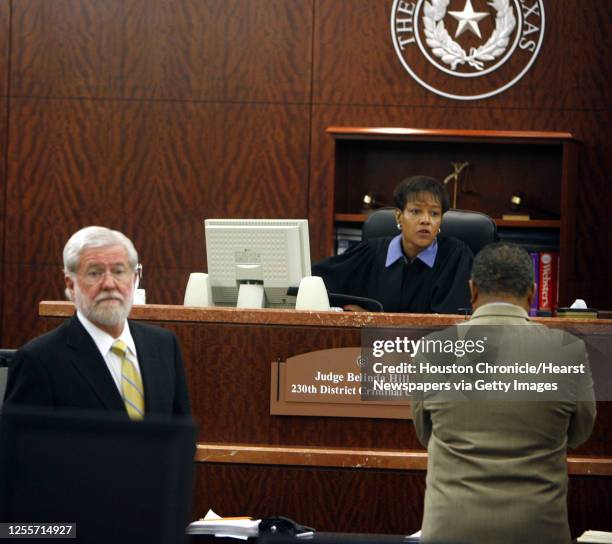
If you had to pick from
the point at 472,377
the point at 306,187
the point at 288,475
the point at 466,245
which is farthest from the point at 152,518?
the point at 306,187

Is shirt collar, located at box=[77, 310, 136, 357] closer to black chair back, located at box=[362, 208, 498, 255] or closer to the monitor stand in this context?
the monitor stand

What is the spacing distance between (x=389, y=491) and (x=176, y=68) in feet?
10.1

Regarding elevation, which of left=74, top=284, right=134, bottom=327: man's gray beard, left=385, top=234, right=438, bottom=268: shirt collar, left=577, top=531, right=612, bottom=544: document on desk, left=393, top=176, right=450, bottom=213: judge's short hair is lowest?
left=577, top=531, right=612, bottom=544: document on desk

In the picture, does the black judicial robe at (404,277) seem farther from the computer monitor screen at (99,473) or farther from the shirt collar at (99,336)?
the computer monitor screen at (99,473)

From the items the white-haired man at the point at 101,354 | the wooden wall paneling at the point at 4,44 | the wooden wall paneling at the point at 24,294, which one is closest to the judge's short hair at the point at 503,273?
the white-haired man at the point at 101,354

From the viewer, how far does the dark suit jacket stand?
7.09ft

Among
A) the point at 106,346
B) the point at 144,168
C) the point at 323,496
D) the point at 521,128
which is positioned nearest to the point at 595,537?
the point at 323,496

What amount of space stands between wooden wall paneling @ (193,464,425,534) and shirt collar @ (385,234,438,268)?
100 cm

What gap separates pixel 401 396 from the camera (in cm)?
349

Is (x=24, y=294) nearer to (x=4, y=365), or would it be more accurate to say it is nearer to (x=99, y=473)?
(x=4, y=365)

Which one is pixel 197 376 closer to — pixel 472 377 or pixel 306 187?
pixel 472 377

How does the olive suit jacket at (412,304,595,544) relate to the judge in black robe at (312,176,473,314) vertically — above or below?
below

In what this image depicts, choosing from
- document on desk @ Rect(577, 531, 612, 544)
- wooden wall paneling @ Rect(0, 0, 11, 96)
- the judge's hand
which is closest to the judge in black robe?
the judge's hand

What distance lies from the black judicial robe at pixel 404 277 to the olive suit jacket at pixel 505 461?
1.60m
